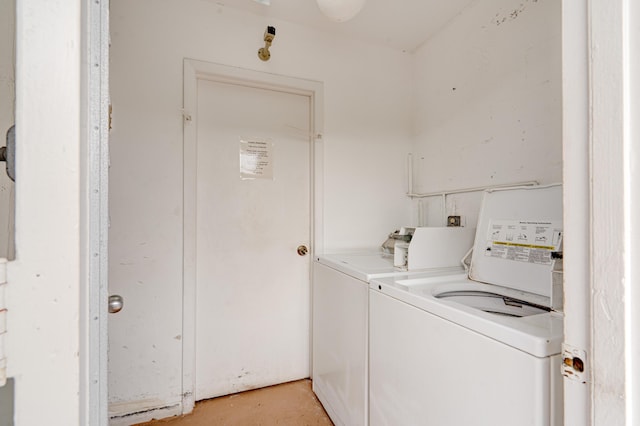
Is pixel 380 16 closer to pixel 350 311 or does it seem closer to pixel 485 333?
pixel 350 311

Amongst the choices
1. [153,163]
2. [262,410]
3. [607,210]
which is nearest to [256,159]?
[153,163]

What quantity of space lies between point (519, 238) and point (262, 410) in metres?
1.67

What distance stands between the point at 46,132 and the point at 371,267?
134 centimetres

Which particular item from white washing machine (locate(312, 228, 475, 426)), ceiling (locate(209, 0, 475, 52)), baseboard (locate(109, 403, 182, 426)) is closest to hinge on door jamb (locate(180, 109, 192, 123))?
ceiling (locate(209, 0, 475, 52))

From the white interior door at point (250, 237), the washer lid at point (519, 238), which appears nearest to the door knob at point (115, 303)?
the white interior door at point (250, 237)

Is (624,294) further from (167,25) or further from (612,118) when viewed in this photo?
(167,25)

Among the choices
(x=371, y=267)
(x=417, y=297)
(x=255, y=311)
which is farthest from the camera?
Answer: (x=255, y=311)

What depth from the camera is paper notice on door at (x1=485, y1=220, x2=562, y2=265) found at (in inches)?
46.5

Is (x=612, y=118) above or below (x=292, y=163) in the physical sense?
below

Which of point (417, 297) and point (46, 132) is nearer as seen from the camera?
point (46, 132)

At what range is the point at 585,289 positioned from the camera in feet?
1.54

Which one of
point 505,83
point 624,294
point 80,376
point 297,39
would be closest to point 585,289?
point 624,294

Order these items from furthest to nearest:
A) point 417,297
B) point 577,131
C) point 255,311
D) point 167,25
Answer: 1. point 255,311
2. point 167,25
3. point 417,297
4. point 577,131

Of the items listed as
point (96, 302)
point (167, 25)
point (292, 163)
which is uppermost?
point (167, 25)
